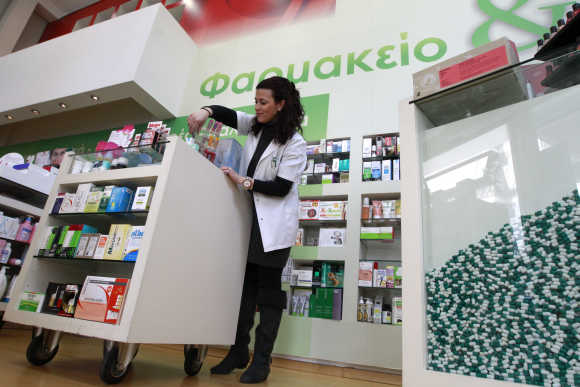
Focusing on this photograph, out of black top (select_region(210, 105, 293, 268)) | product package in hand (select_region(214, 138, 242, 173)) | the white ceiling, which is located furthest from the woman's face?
the white ceiling

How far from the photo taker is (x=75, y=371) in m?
1.41

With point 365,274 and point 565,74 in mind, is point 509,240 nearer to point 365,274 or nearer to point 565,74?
point 565,74

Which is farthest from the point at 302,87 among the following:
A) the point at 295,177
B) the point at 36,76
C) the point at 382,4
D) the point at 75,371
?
the point at 36,76

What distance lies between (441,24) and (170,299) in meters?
3.41

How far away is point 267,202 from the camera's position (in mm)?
1810

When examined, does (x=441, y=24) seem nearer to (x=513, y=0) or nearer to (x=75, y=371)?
(x=513, y=0)

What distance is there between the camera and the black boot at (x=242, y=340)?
1.71 metres

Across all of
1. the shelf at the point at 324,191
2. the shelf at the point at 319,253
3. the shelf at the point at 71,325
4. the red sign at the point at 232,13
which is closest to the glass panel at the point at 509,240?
the shelf at the point at 71,325

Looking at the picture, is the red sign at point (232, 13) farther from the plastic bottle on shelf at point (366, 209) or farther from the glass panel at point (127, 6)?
the plastic bottle on shelf at point (366, 209)

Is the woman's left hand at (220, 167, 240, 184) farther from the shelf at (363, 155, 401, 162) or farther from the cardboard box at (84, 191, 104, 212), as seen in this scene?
the shelf at (363, 155, 401, 162)

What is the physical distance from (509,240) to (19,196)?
3.47 metres

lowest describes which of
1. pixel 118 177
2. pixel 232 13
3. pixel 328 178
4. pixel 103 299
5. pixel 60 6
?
pixel 103 299

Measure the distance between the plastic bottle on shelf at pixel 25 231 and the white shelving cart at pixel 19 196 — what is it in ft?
0.19

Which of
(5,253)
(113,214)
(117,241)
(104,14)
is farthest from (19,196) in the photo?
(104,14)
